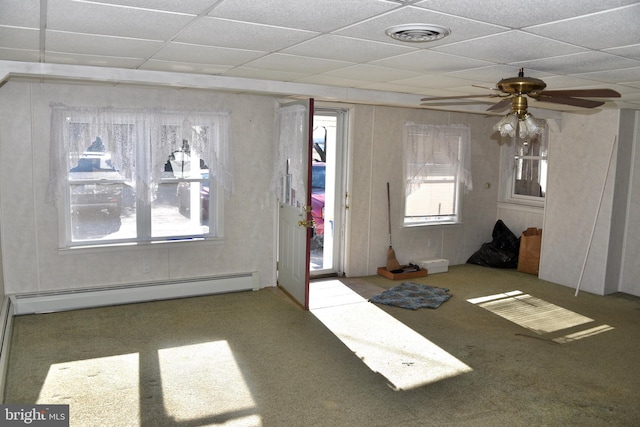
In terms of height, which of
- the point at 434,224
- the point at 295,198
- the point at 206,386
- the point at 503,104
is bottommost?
the point at 206,386

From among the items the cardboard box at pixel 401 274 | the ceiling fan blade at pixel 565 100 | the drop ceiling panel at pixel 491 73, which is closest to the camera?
the ceiling fan blade at pixel 565 100

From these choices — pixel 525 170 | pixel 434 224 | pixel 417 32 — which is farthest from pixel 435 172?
pixel 417 32

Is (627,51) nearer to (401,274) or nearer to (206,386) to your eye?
(206,386)

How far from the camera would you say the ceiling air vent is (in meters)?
2.60

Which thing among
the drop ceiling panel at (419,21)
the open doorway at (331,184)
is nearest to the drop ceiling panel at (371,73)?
the drop ceiling panel at (419,21)

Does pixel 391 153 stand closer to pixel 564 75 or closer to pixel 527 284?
pixel 527 284

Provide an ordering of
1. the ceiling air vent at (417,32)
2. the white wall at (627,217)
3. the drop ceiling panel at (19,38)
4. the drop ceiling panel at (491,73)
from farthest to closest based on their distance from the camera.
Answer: the white wall at (627,217)
the drop ceiling panel at (491,73)
the drop ceiling panel at (19,38)
the ceiling air vent at (417,32)

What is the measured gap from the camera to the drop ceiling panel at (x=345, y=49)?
3.03 meters

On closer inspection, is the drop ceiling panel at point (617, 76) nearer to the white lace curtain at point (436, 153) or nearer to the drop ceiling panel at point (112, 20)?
the drop ceiling panel at point (112, 20)

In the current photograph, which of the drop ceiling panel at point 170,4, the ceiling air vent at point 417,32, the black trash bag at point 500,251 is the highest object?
the drop ceiling panel at point 170,4

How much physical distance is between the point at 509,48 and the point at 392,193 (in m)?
3.82

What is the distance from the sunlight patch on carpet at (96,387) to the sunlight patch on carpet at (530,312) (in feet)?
11.4

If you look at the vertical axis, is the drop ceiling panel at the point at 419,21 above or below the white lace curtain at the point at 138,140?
above

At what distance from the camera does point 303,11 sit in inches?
94.9
